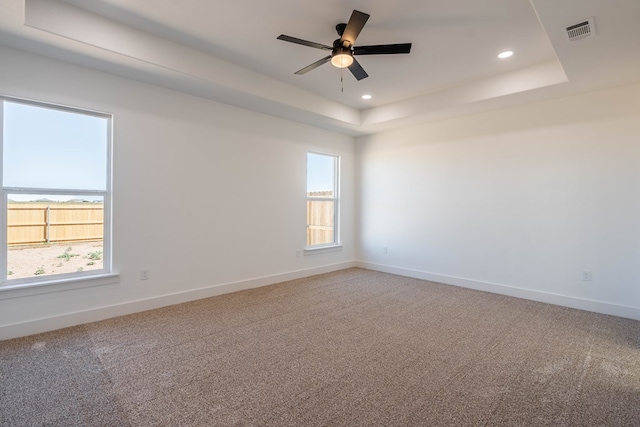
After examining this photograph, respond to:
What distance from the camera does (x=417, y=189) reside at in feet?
17.1

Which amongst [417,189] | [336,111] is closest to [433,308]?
[417,189]

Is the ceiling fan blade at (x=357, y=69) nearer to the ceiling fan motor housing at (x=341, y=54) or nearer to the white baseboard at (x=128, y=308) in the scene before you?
the ceiling fan motor housing at (x=341, y=54)

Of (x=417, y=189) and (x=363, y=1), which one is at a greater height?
(x=363, y=1)

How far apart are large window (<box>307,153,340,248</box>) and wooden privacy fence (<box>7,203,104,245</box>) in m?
3.05

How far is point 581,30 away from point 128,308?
4955 mm

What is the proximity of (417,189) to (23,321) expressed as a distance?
204 inches

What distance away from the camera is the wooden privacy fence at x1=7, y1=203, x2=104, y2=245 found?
2.88 m

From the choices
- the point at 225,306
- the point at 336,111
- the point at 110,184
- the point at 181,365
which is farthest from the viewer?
the point at 336,111

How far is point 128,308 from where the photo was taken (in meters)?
3.39

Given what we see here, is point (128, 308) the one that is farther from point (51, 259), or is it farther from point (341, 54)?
point (341, 54)

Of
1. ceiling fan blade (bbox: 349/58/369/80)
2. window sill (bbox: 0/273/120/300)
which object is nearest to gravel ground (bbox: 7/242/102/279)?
window sill (bbox: 0/273/120/300)

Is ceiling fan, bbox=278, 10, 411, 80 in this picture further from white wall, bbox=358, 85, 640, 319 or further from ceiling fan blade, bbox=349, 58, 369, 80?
white wall, bbox=358, 85, 640, 319

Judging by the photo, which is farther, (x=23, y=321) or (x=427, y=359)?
(x=23, y=321)

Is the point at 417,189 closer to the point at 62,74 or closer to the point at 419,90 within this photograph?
the point at 419,90
